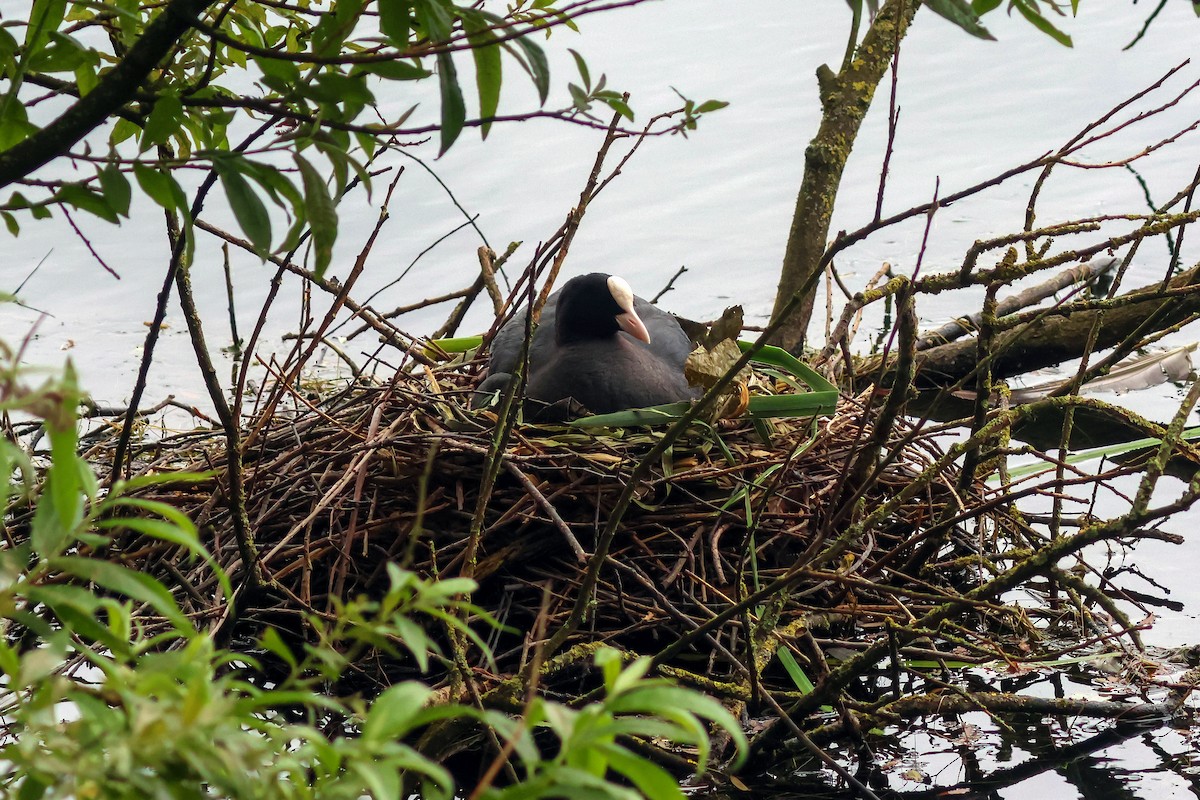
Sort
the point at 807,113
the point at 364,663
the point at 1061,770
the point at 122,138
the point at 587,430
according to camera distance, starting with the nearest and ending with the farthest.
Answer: the point at 122,138, the point at 1061,770, the point at 364,663, the point at 587,430, the point at 807,113

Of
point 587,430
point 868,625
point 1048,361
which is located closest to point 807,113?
point 1048,361

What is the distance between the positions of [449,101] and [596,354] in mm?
1748

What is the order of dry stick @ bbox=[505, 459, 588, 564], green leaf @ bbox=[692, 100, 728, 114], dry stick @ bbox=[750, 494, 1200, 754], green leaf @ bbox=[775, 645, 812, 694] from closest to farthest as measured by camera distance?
green leaf @ bbox=[692, 100, 728, 114] < dry stick @ bbox=[750, 494, 1200, 754] < green leaf @ bbox=[775, 645, 812, 694] < dry stick @ bbox=[505, 459, 588, 564]

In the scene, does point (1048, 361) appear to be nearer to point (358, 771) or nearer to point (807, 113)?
point (807, 113)

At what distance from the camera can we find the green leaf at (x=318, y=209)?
1060mm

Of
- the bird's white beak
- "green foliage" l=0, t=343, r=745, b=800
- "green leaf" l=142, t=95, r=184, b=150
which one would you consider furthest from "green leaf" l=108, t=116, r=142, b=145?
the bird's white beak

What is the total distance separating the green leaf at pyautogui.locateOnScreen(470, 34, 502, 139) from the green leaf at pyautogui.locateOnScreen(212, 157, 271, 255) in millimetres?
207

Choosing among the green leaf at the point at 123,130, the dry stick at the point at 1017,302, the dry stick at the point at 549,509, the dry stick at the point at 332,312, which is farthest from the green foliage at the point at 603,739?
the dry stick at the point at 1017,302

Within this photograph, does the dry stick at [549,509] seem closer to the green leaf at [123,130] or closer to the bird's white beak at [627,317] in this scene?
the bird's white beak at [627,317]

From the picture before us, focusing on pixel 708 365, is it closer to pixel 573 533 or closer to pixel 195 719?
pixel 573 533

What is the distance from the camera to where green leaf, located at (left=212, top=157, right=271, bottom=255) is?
41.1 inches

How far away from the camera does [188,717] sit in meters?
0.67

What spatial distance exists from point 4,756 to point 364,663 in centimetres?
154

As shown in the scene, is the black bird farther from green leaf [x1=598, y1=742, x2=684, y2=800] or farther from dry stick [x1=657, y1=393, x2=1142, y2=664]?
green leaf [x1=598, y1=742, x2=684, y2=800]
